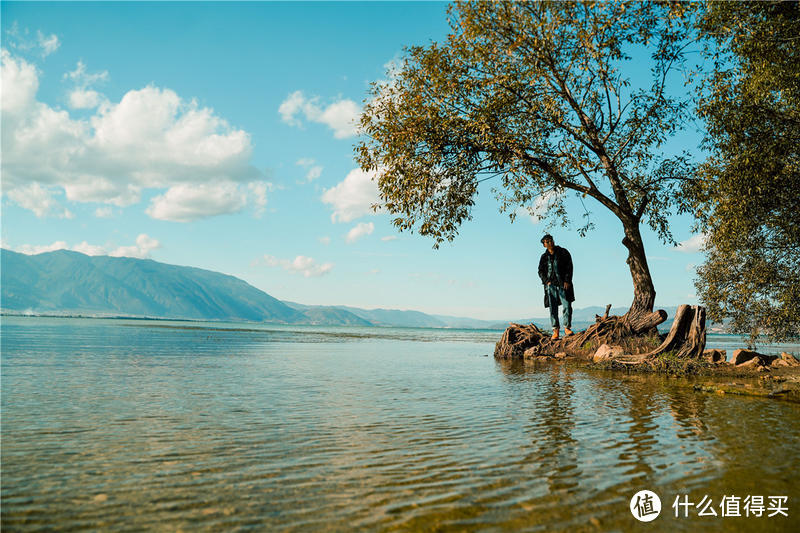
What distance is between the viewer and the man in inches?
858

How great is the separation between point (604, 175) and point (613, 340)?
747 cm

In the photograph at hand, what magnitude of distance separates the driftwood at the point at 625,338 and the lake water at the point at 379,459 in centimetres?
785

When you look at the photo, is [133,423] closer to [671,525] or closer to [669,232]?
[671,525]

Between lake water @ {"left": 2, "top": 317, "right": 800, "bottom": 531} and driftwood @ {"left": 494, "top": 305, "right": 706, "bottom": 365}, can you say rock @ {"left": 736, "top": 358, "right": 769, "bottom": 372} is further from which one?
lake water @ {"left": 2, "top": 317, "right": 800, "bottom": 531}

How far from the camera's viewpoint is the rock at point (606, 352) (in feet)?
60.1

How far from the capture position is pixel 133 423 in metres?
6.76

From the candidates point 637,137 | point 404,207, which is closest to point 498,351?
point 404,207

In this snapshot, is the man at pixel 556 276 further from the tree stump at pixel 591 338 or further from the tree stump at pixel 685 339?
the tree stump at pixel 685 339

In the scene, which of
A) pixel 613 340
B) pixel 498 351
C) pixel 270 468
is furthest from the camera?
pixel 498 351

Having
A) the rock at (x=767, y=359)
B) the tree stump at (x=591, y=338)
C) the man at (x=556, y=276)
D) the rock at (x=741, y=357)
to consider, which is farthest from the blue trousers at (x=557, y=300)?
the rock at (x=767, y=359)

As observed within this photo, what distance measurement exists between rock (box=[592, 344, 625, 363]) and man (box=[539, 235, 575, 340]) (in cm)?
292

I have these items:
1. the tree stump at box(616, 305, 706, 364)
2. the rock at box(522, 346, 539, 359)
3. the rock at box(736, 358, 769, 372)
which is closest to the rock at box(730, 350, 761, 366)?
the rock at box(736, 358, 769, 372)

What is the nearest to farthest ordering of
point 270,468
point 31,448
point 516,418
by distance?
1. point 270,468
2. point 31,448
3. point 516,418

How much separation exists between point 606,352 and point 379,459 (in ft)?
53.1
